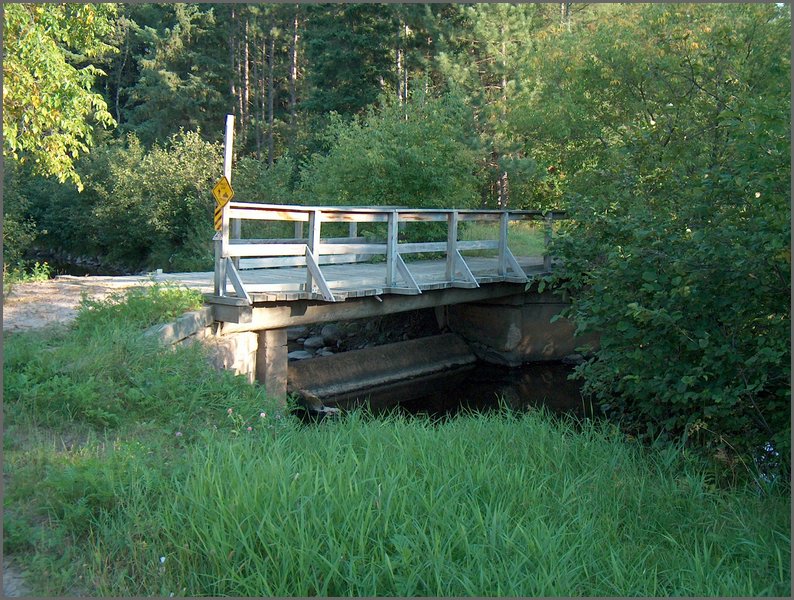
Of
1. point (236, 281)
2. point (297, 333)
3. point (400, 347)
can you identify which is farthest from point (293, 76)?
point (236, 281)

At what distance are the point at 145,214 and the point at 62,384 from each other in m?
21.0

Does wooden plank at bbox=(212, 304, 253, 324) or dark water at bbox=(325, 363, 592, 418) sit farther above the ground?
wooden plank at bbox=(212, 304, 253, 324)

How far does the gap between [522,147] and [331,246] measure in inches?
A: 467

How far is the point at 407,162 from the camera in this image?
1770 cm

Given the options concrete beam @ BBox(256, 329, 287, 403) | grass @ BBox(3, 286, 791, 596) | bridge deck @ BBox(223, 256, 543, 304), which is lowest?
concrete beam @ BBox(256, 329, 287, 403)

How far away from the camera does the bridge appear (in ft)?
31.9

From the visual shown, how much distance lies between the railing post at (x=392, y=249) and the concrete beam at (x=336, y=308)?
37cm

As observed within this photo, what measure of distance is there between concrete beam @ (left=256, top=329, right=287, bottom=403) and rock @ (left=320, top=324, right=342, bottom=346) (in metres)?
5.77

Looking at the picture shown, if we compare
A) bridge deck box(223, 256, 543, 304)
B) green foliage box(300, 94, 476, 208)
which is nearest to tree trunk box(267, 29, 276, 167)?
green foliage box(300, 94, 476, 208)

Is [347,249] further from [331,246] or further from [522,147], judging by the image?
[522,147]

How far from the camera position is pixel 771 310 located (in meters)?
6.34

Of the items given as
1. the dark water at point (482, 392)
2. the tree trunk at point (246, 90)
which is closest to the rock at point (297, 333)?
the dark water at point (482, 392)

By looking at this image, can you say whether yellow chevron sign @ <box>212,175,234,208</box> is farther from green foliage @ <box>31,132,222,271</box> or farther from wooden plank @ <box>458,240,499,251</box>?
green foliage @ <box>31,132,222,271</box>

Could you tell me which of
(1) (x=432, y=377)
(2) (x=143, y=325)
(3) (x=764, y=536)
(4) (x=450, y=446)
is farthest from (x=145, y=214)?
(3) (x=764, y=536)
